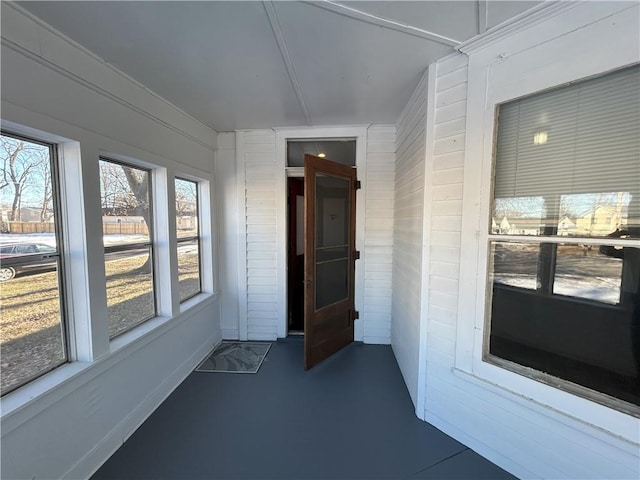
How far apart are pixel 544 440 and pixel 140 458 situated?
96.9 inches

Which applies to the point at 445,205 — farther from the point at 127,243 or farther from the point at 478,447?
the point at 127,243

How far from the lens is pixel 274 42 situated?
1636mm

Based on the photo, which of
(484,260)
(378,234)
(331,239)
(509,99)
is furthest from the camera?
(378,234)

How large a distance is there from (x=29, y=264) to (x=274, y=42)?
189 cm

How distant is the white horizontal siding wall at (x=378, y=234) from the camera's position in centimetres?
324

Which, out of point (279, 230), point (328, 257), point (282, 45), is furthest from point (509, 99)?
point (279, 230)

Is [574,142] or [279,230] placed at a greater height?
[574,142]

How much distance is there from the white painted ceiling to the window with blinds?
536mm

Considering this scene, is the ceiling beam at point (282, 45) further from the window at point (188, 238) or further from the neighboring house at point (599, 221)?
the neighboring house at point (599, 221)

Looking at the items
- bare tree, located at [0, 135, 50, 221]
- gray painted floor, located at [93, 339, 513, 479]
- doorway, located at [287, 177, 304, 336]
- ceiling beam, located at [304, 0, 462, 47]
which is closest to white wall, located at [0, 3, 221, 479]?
bare tree, located at [0, 135, 50, 221]

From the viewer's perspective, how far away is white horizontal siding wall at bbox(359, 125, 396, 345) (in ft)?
10.6

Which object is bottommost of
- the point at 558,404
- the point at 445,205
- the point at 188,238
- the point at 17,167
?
the point at 558,404

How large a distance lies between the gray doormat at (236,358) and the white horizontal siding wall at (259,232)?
212 mm

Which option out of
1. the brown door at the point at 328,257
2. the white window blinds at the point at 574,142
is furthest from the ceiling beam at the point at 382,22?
the brown door at the point at 328,257
